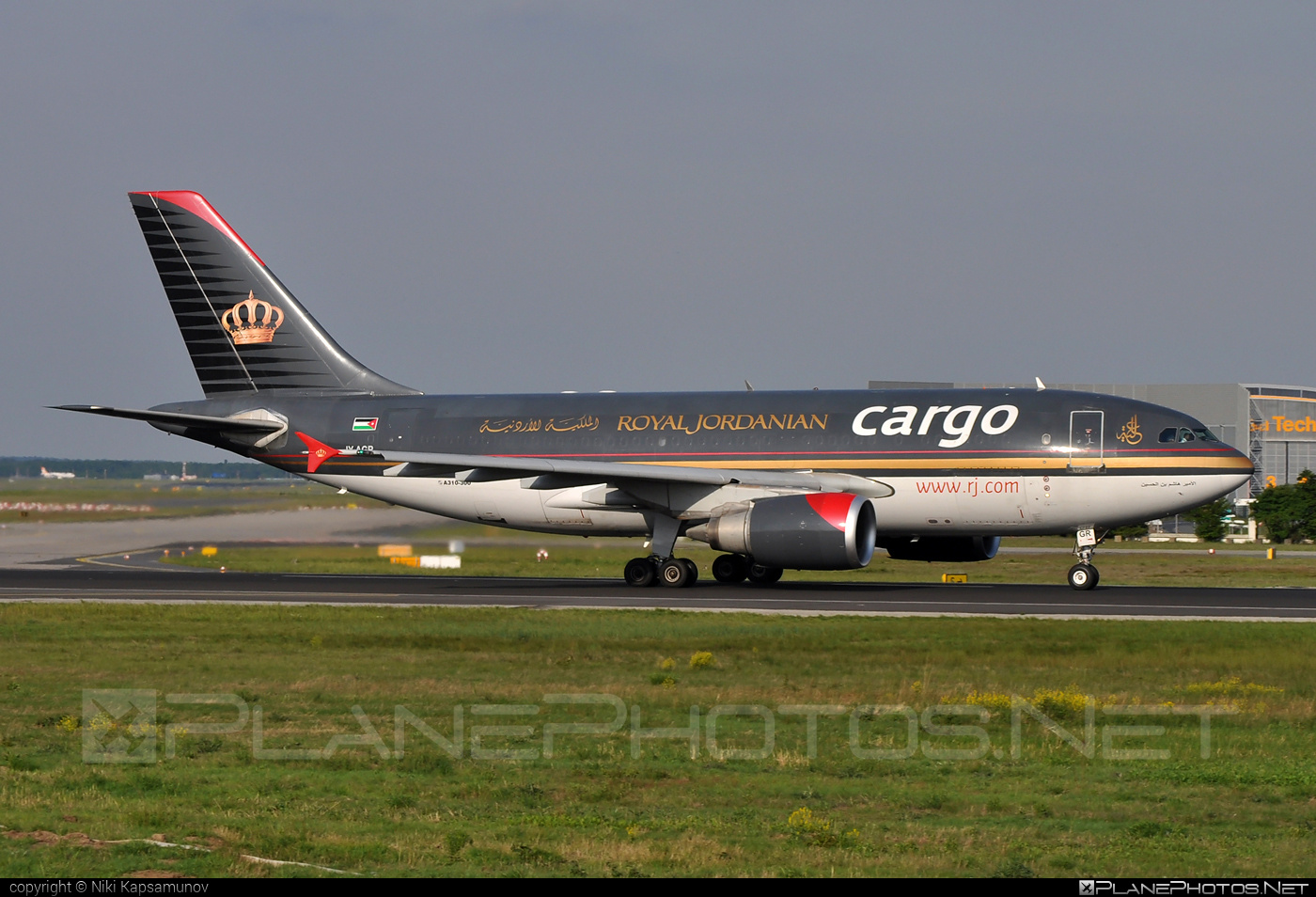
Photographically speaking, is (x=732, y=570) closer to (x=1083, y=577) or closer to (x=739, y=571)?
(x=739, y=571)

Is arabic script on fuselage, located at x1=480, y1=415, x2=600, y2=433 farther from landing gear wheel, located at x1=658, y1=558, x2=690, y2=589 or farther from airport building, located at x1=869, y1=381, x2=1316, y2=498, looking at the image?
airport building, located at x1=869, y1=381, x2=1316, y2=498

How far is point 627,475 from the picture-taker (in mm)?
31141

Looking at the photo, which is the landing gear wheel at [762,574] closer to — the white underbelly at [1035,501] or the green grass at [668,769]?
the white underbelly at [1035,501]

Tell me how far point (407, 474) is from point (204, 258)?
9.85 metres

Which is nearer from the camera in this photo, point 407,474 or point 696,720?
point 696,720

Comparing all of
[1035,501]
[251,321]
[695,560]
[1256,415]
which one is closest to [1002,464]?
[1035,501]

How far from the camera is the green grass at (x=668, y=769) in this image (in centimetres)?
876

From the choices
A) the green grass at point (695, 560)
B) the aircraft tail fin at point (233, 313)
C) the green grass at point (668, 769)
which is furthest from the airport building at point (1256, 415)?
the green grass at point (668, 769)

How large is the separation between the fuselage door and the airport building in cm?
6994

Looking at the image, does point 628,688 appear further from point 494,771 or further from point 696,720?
point 494,771

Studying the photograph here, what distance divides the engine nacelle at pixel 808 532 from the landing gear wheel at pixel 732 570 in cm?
431
